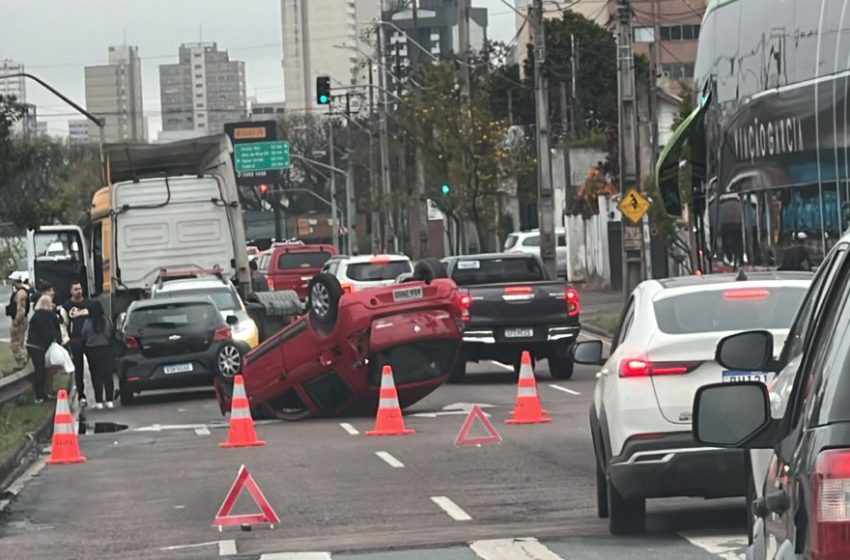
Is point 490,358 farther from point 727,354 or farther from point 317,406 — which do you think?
point 727,354

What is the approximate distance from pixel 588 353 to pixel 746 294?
1627mm

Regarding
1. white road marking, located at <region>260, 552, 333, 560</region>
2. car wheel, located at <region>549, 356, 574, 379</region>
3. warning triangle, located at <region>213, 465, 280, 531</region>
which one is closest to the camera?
white road marking, located at <region>260, 552, 333, 560</region>

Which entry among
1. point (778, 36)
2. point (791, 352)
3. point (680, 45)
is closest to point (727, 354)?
point (791, 352)

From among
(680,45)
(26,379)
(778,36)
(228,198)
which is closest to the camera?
(778,36)

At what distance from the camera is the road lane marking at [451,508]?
12930 millimetres

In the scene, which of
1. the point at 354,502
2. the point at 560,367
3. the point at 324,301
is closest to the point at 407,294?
the point at 324,301

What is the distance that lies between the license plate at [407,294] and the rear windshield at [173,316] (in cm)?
647

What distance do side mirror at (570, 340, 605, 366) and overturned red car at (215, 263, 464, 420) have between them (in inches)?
332

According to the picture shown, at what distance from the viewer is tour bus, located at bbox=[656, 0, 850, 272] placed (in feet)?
58.3

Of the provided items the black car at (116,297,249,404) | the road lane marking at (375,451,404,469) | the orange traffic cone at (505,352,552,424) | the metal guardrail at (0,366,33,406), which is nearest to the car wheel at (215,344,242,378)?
the black car at (116,297,249,404)

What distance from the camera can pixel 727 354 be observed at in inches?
253

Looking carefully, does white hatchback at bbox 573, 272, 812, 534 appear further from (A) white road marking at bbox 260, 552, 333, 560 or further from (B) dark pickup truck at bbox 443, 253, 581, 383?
(B) dark pickup truck at bbox 443, 253, 581, 383

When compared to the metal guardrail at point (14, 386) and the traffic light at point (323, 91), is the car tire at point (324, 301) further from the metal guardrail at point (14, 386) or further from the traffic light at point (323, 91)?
the traffic light at point (323, 91)

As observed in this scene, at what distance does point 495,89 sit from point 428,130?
3010cm
